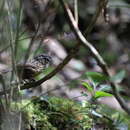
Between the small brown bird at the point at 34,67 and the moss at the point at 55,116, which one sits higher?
the small brown bird at the point at 34,67

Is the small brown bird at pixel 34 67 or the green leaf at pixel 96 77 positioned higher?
the small brown bird at pixel 34 67

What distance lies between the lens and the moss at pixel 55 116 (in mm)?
1897

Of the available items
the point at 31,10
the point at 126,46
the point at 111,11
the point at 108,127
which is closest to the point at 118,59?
the point at 126,46

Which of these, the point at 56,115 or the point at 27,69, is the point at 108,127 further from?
the point at 27,69

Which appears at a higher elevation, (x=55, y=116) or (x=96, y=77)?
(x=96, y=77)

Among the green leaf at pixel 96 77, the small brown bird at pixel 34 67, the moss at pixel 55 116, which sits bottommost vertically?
the moss at pixel 55 116

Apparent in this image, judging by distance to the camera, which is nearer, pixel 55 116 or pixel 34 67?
pixel 34 67

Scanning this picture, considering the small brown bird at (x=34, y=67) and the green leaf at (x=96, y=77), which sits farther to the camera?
the green leaf at (x=96, y=77)

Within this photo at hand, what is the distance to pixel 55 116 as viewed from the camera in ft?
6.45

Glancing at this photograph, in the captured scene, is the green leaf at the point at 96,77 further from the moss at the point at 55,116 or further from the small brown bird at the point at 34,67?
the small brown bird at the point at 34,67

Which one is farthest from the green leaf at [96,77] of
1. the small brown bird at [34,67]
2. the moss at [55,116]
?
the small brown bird at [34,67]

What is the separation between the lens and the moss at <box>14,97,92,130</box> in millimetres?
1897

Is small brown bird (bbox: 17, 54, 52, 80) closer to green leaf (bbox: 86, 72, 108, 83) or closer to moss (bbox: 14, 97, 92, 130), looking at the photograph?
moss (bbox: 14, 97, 92, 130)

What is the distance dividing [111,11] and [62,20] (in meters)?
0.89
